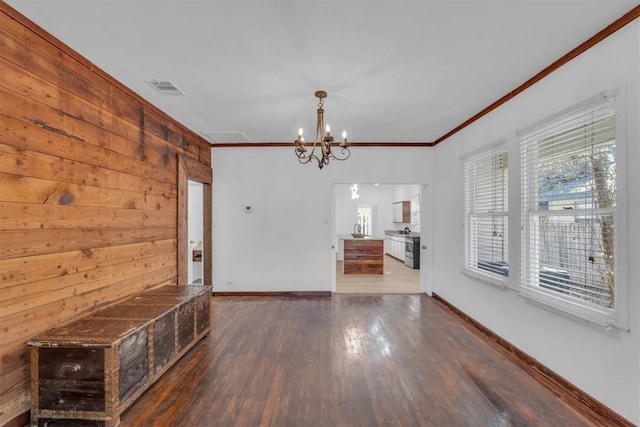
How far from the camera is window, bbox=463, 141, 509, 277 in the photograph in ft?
11.1

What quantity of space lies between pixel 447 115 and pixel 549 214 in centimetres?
183

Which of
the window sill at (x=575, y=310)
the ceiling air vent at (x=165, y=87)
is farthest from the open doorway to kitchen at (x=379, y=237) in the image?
the ceiling air vent at (x=165, y=87)

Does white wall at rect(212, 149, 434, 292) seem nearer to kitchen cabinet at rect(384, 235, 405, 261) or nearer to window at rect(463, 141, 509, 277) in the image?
window at rect(463, 141, 509, 277)

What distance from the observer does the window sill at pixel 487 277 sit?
3.26 m

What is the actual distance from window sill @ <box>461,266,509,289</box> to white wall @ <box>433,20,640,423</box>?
0.07 m

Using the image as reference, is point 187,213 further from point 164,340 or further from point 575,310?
point 575,310

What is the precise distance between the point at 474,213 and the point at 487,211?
268 mm

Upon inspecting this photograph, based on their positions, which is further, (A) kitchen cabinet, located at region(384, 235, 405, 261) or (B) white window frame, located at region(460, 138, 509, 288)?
(A) kitchen cabinet, located at region(384, 235, 405, 261)

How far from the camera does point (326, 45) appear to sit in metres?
2.25

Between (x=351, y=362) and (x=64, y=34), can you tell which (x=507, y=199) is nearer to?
(x=351, y=362)

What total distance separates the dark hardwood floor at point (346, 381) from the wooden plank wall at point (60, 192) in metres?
0.95

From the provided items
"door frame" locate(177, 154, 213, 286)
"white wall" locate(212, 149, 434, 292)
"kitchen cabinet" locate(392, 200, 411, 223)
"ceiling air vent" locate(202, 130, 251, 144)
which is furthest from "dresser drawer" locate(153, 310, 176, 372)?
"kitchen cabinet" locate(392, 200, 411, 223)

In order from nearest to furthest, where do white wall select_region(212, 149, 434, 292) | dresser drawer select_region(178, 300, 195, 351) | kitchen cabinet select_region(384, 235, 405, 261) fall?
1. dresser drawer select_region(178, 300, 195, 351)
2. white wall select_region(212, 149, 434, 292)
3. kitchen cabinet select_region(384, 235, 405, 261)

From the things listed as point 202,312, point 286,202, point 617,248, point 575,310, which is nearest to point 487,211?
point 575,310
